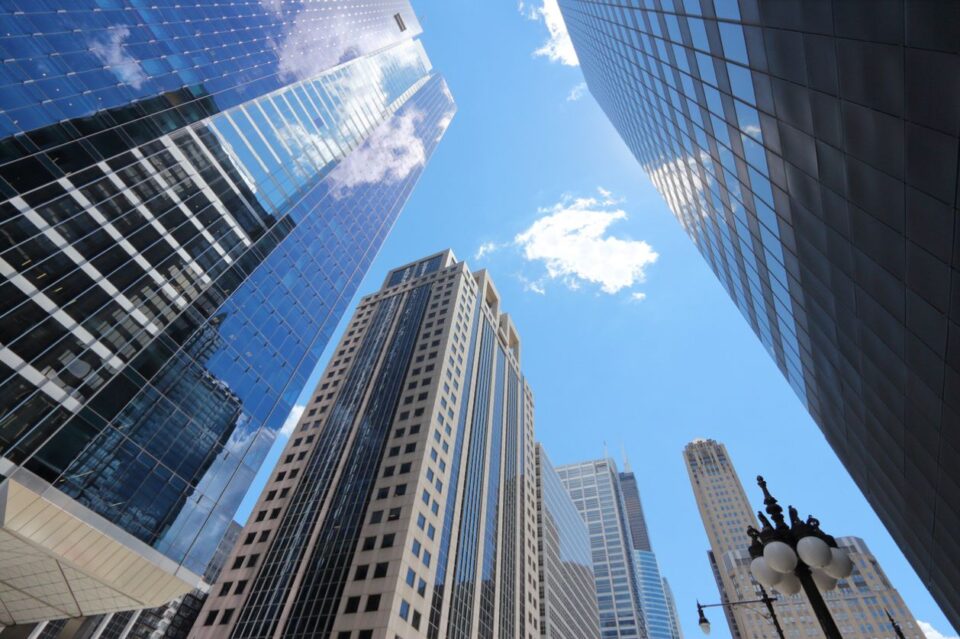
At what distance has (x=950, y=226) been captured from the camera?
8281mm

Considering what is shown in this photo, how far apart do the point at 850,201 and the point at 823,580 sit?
8.48 m

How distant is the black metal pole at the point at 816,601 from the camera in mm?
7059

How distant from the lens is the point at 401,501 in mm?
52750

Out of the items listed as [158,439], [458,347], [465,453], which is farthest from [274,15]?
[465,453]

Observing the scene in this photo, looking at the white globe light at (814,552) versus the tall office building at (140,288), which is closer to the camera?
the white globe light at (814,552)

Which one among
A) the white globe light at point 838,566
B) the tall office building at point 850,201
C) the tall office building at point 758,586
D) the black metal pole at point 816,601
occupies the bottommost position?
the black metal pole at point 816,601

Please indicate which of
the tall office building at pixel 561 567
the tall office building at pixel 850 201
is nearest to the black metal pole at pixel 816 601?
the tall office building at pixel 850 201

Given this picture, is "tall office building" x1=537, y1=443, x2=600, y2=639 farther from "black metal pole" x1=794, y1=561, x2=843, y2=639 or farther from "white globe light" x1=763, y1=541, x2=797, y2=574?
"white globe light" x1=763, y1=541, x2=797, y2=574

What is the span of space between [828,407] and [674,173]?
1647cm

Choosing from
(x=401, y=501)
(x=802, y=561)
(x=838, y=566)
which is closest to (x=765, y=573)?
(x=802, y=561)

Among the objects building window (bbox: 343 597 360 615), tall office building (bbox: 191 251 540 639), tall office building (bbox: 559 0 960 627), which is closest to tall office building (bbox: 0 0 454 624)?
building window (bbox: 343 597 360 615)

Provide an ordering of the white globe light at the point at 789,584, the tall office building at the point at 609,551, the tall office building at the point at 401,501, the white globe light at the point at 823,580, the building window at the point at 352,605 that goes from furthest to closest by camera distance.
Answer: the tall office building at the point at 609,551, the tall office building at the point at 401,501, the building window at the point at 352,605, the white globe light at the point at 789,584, the white globe light at the point at 823,580

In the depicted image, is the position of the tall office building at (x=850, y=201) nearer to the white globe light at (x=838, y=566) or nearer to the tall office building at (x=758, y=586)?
the white globe light at (x=838, y=566)

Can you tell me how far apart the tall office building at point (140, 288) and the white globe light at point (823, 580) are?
27731 millimetres
